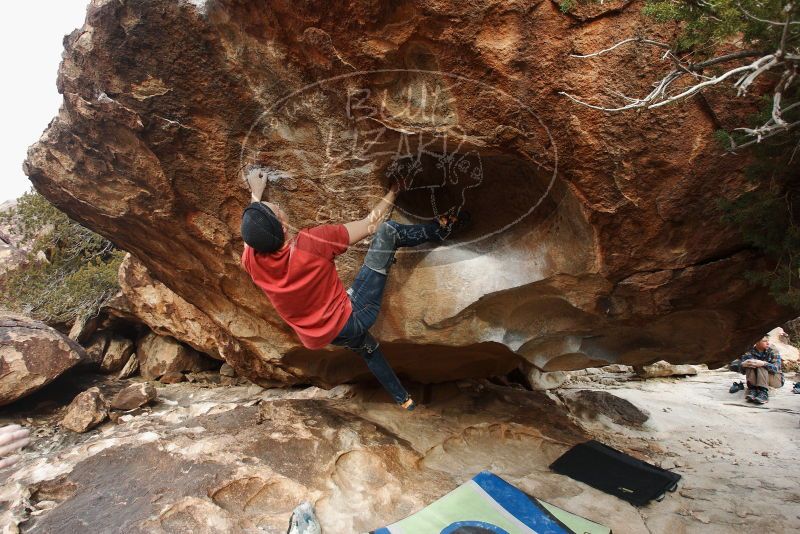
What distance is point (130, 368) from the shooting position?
252 inches

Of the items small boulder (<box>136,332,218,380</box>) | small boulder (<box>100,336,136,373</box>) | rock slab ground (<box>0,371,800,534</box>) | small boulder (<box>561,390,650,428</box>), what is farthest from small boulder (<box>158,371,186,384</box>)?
small boulder (<box>561,390,650,428</box>)

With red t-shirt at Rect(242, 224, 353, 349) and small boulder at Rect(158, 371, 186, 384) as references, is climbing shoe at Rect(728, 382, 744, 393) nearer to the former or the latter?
red t-shirt at Rect(242, 224, 353, 349)

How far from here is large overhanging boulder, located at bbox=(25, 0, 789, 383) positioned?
2418 millimetres

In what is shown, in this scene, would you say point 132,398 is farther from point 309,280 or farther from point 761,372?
point 761,372

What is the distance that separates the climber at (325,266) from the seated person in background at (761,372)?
5450mm

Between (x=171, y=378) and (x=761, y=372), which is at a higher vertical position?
(x=171, y=378)

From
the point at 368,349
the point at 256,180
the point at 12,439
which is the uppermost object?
the point at 256,180

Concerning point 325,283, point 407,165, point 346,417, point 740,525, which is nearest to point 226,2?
point 407,165

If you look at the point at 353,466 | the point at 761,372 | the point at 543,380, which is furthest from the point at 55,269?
the point at 761,372

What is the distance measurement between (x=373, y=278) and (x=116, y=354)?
5004 mm

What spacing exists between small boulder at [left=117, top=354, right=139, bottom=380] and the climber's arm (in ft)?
15.8

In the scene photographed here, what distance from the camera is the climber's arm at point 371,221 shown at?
3051 mm

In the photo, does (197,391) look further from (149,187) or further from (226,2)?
(226,2)

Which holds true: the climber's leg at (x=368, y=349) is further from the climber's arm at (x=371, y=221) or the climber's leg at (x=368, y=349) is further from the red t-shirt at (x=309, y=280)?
the climber's arm at (x=371, y=221)
